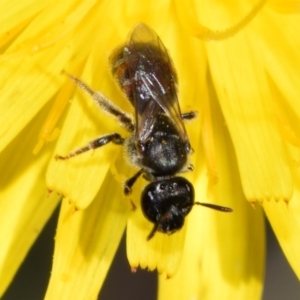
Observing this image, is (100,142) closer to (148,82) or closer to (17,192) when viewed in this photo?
(148,82)

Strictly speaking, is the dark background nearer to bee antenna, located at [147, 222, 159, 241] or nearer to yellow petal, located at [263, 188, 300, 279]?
yellow petal, located at [263, 188, 300, 279]

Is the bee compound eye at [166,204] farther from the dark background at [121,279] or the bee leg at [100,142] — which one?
the dark background at [121,279]

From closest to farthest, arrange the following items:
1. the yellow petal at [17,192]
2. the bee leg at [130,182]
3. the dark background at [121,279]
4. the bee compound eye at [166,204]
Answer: the bee compound eye at [166,204] < the bee leg at [130,182] < the yellow petal at [17,192] < the dark background at [121,279]

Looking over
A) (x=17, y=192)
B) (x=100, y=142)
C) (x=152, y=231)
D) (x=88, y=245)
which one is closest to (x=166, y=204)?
(x=152, y=231)

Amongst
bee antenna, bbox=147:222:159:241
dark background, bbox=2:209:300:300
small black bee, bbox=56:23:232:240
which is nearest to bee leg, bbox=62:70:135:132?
small black bee, bbox=56:23:232:240

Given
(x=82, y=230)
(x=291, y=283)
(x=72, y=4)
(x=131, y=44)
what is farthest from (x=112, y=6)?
(x=291, y=283)

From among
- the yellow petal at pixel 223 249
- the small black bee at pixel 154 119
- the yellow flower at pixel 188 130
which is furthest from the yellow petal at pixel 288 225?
the small black bee at pixel 154 119

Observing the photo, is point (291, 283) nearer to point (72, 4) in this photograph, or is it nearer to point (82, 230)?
point (82, 230)
